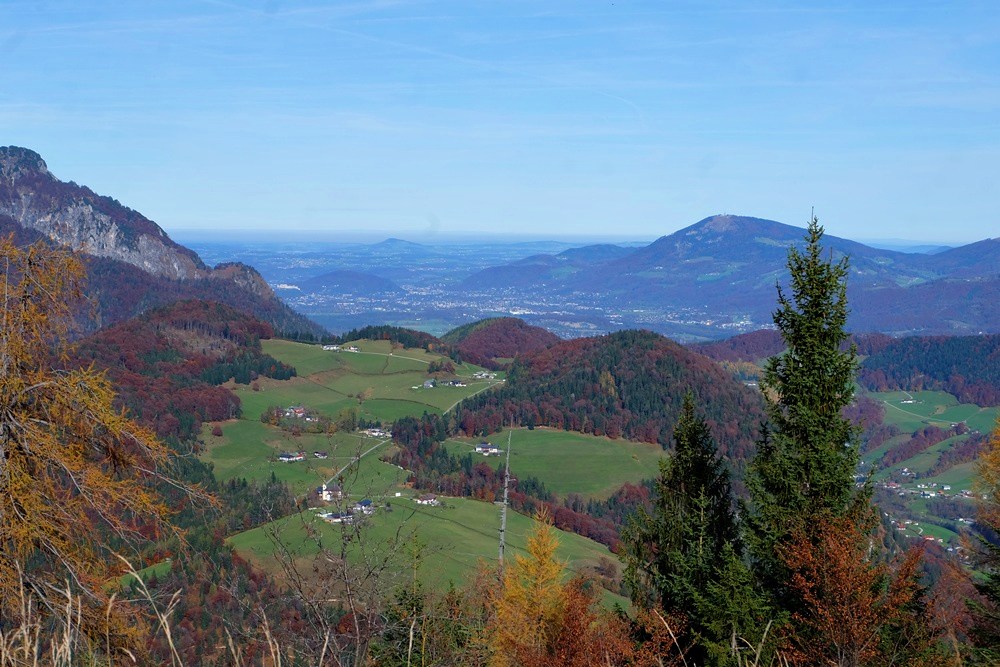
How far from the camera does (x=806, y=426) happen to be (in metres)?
13.8

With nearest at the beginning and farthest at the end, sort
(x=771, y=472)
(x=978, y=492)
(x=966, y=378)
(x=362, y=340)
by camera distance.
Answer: (x=771, y=472)
(x=978, y=492)
(x=362, y=340)
(x=966, y=378)

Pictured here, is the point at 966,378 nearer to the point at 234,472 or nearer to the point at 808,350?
the point at 234,472

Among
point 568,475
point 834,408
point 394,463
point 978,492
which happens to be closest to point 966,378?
point 568,475

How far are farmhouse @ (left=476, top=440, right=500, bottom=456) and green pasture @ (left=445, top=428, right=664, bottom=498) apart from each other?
107cm

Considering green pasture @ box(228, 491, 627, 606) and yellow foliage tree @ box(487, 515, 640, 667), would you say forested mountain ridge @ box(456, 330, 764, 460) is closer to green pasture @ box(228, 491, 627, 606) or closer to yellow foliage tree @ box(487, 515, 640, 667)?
green pasture @ box(228, 491, 627, 606)

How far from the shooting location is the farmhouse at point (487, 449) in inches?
3930

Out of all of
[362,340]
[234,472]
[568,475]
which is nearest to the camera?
[234,472]

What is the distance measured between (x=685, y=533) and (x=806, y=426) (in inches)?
159

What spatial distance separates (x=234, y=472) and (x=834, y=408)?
74978 millimetres

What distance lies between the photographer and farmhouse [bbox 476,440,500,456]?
327ft

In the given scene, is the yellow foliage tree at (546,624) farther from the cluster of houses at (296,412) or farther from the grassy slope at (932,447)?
the cluster of houses at (296,412)

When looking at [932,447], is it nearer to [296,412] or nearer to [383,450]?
[383,450]

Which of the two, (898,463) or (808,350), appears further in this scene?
(898,463)

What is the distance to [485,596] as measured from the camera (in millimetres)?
23516
